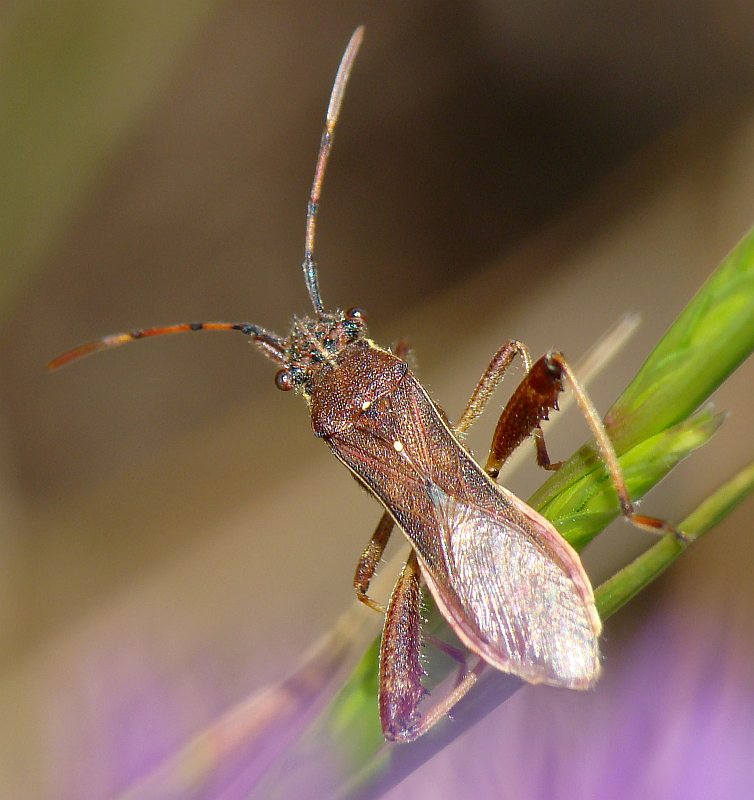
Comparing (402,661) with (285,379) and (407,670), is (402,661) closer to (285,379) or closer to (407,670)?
(407,670)

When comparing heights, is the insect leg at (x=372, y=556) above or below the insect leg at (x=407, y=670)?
above

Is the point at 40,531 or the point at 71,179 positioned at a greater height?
the point at 71,179

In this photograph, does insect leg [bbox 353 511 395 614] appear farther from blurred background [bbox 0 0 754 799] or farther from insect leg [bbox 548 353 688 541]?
blurred background [bbox 0 0 754 799]

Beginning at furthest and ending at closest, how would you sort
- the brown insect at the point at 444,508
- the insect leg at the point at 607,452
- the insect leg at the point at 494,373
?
the insect leg at the point at 494,373, the brown insect at the point at 444,508, the insect leg at the point at 607,452

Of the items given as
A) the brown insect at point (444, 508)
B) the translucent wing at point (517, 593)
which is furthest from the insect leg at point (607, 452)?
the translucent wing at point (517, 593)

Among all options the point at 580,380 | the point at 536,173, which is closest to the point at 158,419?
the point at 536,173

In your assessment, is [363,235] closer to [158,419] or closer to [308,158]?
[308,158]

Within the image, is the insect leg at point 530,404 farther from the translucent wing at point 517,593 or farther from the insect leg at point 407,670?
the insect leg at point 407,670
